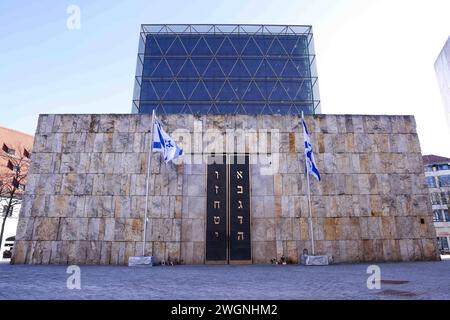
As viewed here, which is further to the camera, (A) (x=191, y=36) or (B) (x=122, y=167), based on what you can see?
(A) (x=191, y=36)

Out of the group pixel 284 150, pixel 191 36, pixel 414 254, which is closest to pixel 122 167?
pixel 284 150

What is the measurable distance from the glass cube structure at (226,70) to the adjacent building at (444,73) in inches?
1174

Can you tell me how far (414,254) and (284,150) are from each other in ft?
39.3

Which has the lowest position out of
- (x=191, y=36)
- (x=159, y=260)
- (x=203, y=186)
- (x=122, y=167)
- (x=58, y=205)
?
(x=159, y=260)

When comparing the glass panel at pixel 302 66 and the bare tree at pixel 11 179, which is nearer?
the bare tree at pixel 11 179

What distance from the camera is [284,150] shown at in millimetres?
22812

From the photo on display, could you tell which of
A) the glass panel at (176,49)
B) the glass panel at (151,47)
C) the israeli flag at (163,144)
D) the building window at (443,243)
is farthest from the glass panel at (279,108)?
the building window at (443,243)

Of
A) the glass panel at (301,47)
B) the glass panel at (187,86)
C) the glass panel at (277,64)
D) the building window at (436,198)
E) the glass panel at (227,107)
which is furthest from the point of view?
the building window at (436,198)

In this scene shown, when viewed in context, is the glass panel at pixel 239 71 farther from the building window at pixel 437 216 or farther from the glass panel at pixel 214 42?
the building window at pixel 437 216

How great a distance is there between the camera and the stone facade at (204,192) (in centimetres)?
2089

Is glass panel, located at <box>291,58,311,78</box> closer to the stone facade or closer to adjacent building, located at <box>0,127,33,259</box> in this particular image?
the stone facade
